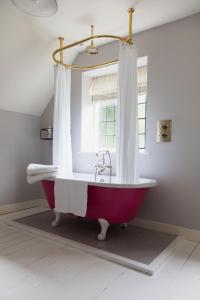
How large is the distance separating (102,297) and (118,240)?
94cm

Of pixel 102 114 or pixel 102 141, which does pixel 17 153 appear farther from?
pixel 102 114

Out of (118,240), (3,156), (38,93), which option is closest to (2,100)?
(38,93)

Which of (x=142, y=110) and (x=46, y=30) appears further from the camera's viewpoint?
Answer: (x=142, y=110)

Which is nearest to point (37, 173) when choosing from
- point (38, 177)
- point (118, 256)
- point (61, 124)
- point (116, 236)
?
point (38, 177)

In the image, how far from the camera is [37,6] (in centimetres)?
207

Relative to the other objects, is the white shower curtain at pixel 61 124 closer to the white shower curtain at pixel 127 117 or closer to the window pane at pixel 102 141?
the window pane at pixel 102 141

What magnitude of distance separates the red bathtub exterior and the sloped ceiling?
1.96 metres

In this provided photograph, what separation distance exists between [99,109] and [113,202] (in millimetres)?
1933

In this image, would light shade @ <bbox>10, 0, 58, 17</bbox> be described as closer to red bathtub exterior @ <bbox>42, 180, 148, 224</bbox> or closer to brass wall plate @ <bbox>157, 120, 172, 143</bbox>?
brass wall plate @ <bbox>157, 120, 172, 143</bbox>

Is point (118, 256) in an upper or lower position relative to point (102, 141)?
lower

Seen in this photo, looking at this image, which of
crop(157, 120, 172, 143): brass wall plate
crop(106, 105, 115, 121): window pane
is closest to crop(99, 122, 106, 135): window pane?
crop(106, 105, 115, 121): window pane

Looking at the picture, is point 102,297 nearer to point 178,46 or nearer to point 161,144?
point 161,144

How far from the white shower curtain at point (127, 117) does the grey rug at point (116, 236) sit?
2.15ft

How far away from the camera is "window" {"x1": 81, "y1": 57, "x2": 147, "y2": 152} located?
11.6ft
